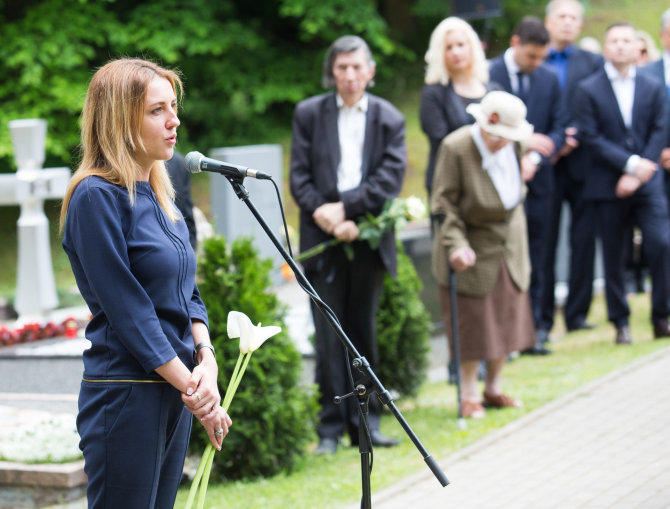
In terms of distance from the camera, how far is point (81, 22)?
21.8 metres

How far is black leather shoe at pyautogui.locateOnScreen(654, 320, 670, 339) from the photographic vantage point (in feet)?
29.9

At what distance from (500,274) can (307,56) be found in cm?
1913

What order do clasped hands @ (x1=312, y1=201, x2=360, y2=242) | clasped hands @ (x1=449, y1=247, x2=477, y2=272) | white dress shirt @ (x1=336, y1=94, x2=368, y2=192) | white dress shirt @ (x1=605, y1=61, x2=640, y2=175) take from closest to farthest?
1. clasped hands @ (x1=312, y1=201, x2=360, y2=242)
2. white dress shirt @ (x1=336, y1=94, x2=368, y2=192)
3. clasped hands @ (x1=449, y1=247, x2=477, y2=272)
4. white dress shirt @ (x1=605, y1=61, x2=640, y2=175)

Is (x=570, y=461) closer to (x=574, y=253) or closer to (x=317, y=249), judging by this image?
(x=317, y=249)

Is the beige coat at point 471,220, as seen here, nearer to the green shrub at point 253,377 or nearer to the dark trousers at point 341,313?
the dark trousers at point 341,313

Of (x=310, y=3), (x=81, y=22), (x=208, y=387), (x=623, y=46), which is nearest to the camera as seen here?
(x=208, y=387)

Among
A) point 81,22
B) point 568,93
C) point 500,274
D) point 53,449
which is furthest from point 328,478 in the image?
point 81,22

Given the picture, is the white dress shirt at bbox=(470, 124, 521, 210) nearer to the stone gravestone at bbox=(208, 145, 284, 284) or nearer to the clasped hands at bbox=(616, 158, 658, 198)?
the clasped hands at bbox=(616, 158, 658, 198)

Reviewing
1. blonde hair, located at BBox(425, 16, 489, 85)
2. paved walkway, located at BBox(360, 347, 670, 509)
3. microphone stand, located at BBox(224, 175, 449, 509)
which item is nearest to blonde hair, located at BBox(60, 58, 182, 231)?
microphone stand, located at BBox(224, 175, 449, 509)

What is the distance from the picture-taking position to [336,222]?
631 cm

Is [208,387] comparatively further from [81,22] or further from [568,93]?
[81,22]

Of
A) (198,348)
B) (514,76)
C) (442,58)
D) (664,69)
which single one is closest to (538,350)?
(514,76)

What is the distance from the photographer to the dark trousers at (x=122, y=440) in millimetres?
3146

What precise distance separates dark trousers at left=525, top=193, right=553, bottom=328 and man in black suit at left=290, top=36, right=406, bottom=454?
294 centimetres
